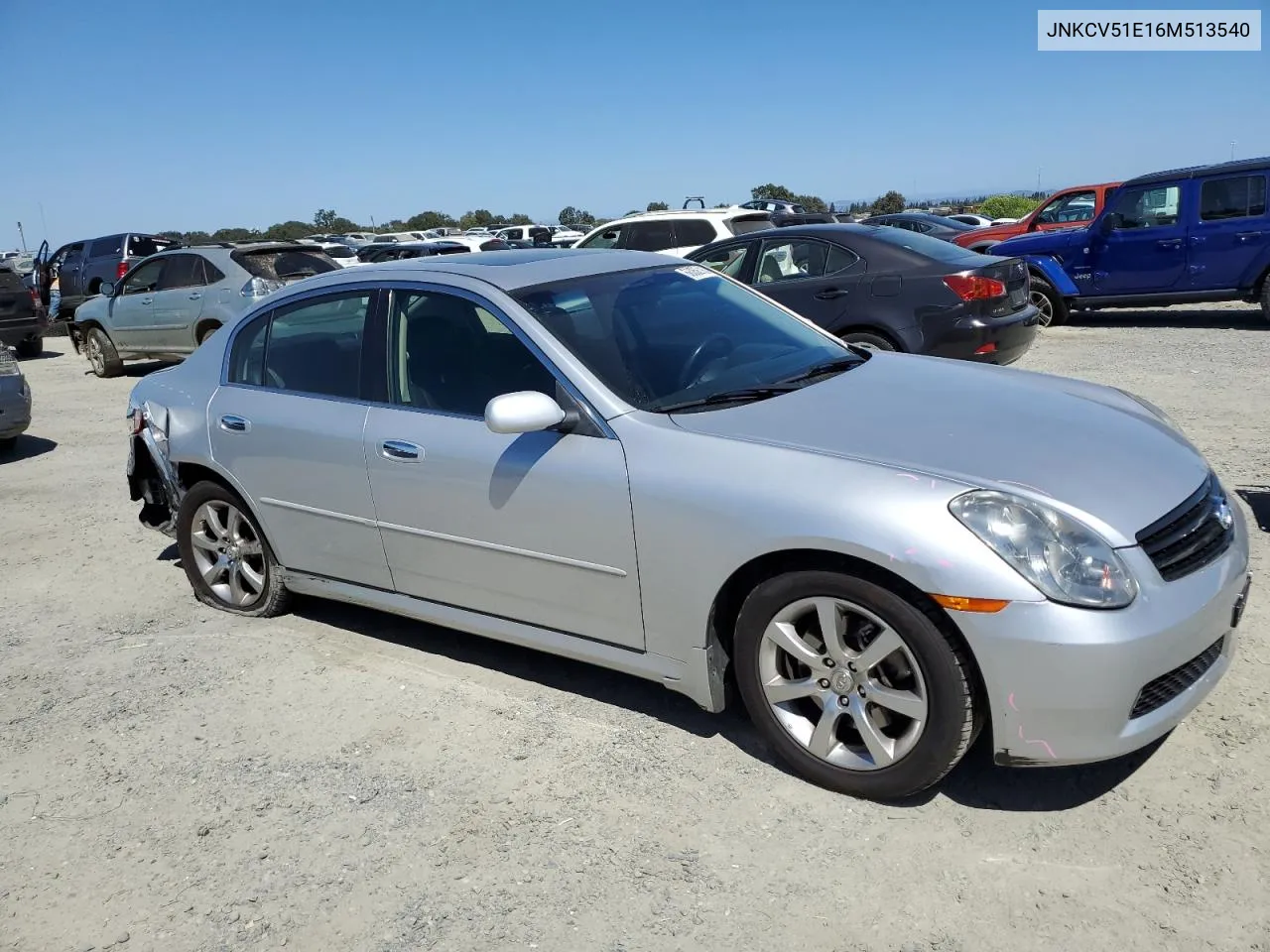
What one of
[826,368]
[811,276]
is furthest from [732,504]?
[811,276]

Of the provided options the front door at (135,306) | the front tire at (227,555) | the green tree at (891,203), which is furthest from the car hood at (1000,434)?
the green tree at (891,203)

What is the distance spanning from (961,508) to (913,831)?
3.13 feet

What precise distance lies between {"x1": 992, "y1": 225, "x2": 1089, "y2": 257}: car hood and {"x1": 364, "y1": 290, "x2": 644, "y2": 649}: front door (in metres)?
10.6

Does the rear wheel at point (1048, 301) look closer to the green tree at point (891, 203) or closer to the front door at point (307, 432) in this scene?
the front door at point (307, 432)

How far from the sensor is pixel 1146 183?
12.2 meters

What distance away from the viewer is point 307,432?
4.37 m

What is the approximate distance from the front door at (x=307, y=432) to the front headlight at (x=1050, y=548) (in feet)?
7.87

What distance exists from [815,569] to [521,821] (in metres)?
1.19

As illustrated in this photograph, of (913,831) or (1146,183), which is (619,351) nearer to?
(913,831)

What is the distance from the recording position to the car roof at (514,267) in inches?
163

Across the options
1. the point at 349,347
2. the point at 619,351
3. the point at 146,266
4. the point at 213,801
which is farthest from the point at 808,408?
the point at 146,266

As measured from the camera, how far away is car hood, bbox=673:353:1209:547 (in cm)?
299

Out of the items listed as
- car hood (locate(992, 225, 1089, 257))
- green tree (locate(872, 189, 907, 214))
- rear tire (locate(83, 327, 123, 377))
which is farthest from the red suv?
green tree (locate(872, 189, 907, 214))

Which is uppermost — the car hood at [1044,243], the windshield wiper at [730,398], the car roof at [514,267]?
the car roof at [514,267]
